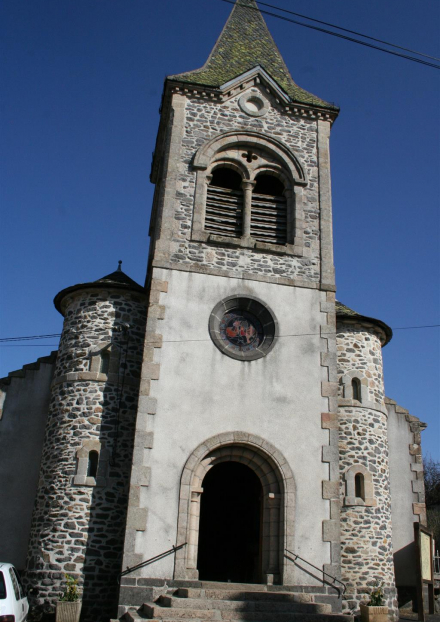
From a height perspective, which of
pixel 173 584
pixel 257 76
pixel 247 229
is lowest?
pixel 173 584

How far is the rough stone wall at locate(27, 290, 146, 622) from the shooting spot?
12328 millimetres

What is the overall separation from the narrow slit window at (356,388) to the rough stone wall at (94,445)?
5714 millimetres

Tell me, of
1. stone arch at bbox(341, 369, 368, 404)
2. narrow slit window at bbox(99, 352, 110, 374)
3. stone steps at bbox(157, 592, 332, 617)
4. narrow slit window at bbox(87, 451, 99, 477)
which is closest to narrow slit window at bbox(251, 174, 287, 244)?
stone arch at bbox(341, 369, 368, 404)

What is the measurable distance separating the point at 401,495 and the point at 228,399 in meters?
6.51

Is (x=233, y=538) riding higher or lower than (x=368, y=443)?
lower

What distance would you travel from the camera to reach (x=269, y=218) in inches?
647

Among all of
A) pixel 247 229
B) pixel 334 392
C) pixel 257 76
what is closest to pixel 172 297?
pixel 247 229

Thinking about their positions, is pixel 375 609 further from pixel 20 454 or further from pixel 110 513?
pixel 20 454

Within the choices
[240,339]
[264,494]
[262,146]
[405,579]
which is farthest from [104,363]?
[405,579]

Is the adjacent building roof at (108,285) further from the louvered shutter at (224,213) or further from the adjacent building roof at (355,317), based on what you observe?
the adjacent building roof at (355,317)

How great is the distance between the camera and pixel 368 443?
1490 centimetres

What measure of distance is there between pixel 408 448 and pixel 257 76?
40.0 feet

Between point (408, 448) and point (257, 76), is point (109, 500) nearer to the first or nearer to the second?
point (408, 448)

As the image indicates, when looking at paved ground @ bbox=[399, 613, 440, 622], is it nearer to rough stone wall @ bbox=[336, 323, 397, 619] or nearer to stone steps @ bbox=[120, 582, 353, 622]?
rough stone wall @ bbox=[336, 323, 397, 619]
